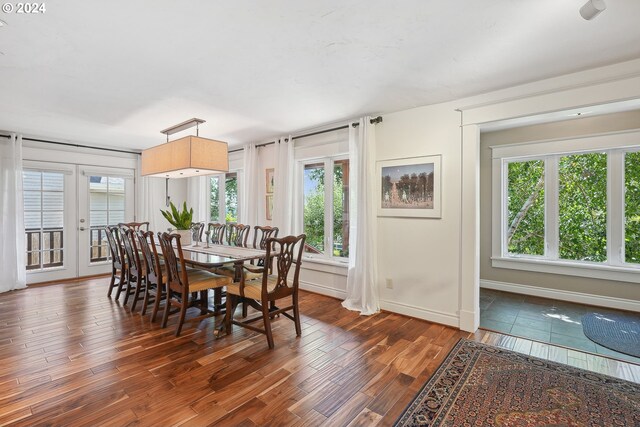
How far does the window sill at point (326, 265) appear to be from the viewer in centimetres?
425

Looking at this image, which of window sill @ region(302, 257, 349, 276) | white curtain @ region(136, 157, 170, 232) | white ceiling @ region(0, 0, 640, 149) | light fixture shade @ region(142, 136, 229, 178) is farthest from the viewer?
white curtain @ region(136, 157, 170, 232)

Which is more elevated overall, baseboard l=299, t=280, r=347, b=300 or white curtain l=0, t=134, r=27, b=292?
white curtain l=0, t=134, r=27, b=292

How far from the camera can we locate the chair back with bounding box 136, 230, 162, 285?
10.8 ft

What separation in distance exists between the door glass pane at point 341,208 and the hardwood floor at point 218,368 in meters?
1.11

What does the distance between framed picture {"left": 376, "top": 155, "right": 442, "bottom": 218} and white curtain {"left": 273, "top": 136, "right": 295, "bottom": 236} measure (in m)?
1.46

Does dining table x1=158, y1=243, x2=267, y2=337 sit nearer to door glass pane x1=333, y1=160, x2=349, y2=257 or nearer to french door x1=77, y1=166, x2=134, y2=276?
door glass pane x1=333, y1=160, x2=349, y2=257

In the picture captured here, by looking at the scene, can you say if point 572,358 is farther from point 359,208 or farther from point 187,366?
point 187,366

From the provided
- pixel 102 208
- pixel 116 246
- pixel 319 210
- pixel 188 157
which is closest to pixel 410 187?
pixel 319 210

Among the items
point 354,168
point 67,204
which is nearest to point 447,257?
point 354,168

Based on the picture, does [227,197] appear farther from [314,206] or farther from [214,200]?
[314,206]

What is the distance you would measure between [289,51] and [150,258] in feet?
8.86

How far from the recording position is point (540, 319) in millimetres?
3459

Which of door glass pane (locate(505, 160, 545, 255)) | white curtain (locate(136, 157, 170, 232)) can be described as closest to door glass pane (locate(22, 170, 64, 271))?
white curtain (locate(136, 157, 170, 232))

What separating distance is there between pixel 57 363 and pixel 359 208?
3223 millimetres
